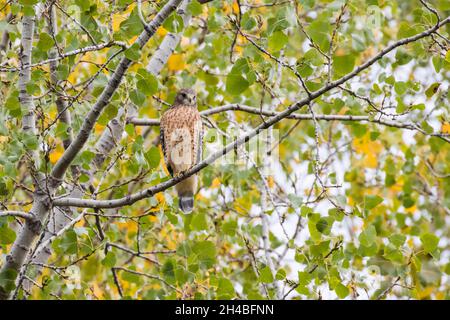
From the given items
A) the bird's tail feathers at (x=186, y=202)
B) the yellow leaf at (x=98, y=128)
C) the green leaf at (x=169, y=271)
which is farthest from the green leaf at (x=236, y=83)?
the yellow leaf at (x=98, y=128)

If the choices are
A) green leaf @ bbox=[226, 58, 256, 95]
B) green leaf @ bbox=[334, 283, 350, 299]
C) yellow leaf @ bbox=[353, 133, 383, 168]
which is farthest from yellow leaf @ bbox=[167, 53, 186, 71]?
green leaf @ bbox=[334, 283, 350, 299]

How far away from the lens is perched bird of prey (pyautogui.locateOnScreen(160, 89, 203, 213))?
4.90 metres

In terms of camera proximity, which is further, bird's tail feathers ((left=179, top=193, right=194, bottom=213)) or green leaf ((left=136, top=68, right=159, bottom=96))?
bird's tail feathers ((left=179, top=193, right=194, bottom=213))

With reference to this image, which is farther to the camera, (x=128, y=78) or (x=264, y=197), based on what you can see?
(x=264, y=197)

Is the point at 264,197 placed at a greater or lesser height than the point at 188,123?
lesser

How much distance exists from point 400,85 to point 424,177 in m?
2.53

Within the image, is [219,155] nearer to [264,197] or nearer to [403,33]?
[403,33]

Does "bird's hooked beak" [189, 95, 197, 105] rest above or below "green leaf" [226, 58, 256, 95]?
above

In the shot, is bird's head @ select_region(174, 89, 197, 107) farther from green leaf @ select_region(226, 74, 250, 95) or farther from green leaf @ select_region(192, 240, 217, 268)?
green leaf @ select_region(192, 240, 217, 268)

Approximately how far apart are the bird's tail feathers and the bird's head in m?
0.69

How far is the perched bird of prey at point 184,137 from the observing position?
490cm

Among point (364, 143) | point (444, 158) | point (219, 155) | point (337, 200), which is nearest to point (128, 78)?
point (219, 155)

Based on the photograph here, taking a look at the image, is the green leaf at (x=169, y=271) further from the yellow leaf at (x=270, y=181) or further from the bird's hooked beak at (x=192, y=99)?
the yellow leaf at (x=270, y=181)

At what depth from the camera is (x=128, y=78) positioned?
3400 mm
